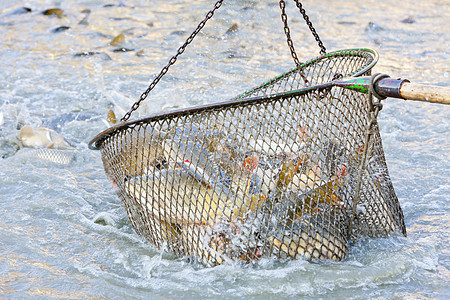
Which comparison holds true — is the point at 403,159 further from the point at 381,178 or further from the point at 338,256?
the point at 338,256

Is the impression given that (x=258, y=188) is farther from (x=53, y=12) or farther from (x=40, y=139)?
(x=53, y=12)

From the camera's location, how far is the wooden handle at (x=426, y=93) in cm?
172

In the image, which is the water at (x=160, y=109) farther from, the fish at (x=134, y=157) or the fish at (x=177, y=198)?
the fish at (x=134, y=157)

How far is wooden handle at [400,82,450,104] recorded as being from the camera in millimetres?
1717

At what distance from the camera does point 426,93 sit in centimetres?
175

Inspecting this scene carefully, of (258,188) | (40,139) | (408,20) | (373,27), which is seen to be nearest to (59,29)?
(40,139)

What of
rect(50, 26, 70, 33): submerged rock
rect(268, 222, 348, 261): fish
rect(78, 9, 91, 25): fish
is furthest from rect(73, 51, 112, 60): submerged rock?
rect(268, 222, 348, 261): fish

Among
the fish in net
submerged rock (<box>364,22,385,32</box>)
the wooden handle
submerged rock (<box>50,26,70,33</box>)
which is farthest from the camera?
submerged rock (<box>50,26,70,33</box>)

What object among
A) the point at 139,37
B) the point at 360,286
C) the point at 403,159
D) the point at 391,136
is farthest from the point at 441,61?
the point at 360,286

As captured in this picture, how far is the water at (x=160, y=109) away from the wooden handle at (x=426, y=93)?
2.65 feet

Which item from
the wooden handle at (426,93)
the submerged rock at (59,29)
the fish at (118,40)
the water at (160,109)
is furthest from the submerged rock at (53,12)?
the wooden handle at (426,93)

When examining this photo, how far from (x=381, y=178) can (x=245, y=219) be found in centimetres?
70

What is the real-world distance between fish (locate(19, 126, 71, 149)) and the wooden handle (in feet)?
9.00

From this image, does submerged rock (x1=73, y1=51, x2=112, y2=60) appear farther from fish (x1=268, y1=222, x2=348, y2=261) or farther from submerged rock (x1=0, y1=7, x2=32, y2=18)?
fish (x1=268, y1=222, x2=348, y2=261)
